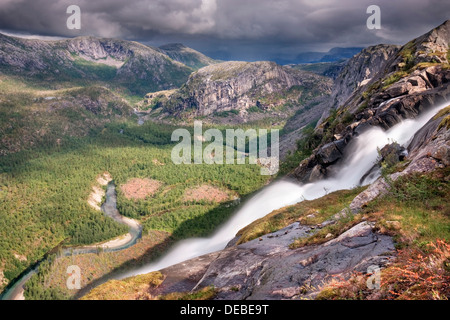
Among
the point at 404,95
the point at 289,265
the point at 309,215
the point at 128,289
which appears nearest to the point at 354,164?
the point at 404,95

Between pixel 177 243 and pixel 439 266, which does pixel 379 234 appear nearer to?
pixel 439 266

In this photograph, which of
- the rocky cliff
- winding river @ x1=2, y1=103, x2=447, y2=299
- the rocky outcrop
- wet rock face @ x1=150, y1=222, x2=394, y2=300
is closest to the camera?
the rocky cliff

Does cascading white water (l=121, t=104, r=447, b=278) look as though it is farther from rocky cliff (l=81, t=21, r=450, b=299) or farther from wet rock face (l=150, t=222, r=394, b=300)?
wet rock face (l=150, t=222, r=394, b=300)

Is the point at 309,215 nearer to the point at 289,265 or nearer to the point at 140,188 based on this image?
the point at 289,265

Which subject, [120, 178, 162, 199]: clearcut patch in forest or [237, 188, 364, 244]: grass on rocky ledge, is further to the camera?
[120, 178, 162, 199]: clearcut patch in forest

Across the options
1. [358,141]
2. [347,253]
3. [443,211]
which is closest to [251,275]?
[347,253]

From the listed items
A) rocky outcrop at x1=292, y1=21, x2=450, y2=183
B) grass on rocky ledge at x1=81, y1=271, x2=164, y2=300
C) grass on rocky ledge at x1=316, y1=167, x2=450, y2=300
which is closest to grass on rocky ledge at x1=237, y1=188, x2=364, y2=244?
grass on rocky ledge at x1=316, y1=167, x2=450, y2=300
